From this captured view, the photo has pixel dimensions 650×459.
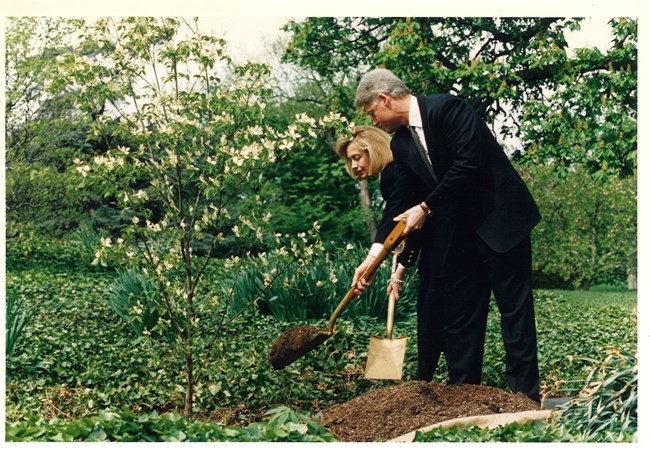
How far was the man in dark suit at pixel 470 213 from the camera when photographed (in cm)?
459

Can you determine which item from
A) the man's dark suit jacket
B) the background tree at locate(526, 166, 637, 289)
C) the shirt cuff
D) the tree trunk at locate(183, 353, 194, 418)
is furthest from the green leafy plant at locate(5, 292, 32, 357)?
the background tree at locate(526, 166, 637, 289)

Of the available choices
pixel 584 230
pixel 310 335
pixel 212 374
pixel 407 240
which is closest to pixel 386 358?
pixel 310 335

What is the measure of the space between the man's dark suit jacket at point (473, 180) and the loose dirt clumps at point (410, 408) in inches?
32.0

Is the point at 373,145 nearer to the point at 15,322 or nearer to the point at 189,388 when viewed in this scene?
the point at 189,388

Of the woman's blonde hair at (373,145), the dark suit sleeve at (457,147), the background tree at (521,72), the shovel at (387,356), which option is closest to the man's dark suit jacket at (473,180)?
the dark suit sleeve at (457,147)

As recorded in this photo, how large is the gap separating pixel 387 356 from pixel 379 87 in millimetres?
1558

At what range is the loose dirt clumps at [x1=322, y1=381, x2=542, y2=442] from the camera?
4.34m

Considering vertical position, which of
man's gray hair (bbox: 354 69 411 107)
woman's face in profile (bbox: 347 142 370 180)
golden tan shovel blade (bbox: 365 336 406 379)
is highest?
man's gray hair (bbox: 354 69 411 107)

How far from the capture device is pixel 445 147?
4.68 metres

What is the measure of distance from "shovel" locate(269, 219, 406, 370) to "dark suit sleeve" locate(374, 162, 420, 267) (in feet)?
0.36

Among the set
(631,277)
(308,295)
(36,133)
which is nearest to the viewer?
(308,295)

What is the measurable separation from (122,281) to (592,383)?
Result: 3.42m

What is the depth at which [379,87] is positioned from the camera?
15.4 ft

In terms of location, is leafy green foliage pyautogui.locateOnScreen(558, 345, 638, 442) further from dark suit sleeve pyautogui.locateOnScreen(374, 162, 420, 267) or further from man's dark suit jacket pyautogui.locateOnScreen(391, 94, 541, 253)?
dark suit sleeve pyautogui.locateOnScreen(374, 162, 420, 267)
